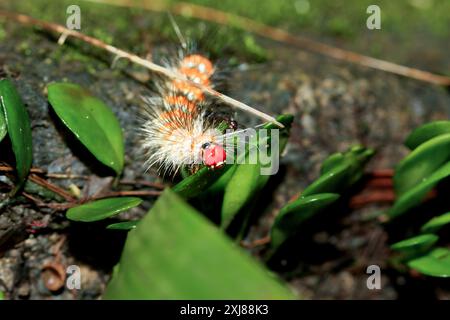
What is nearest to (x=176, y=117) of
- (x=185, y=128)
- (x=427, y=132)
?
(x=185, y=128)

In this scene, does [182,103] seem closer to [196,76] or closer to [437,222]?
[196,76]

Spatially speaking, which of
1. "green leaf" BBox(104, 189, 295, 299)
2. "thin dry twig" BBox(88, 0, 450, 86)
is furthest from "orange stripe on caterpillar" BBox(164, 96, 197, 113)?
"thin dry twig" BBox(88, 0, 450, 86)

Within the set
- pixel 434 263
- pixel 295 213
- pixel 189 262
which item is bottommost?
pixel 189 262

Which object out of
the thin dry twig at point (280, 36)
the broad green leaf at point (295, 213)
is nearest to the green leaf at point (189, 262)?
the broad green leaf at point (295, 213)

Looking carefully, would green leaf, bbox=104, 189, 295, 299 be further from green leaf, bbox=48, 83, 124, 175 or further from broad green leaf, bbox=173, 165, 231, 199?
green leaf, bbox=48, 83, 124, 175

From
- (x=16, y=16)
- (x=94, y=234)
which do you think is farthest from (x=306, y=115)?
(x=16, y=16)
